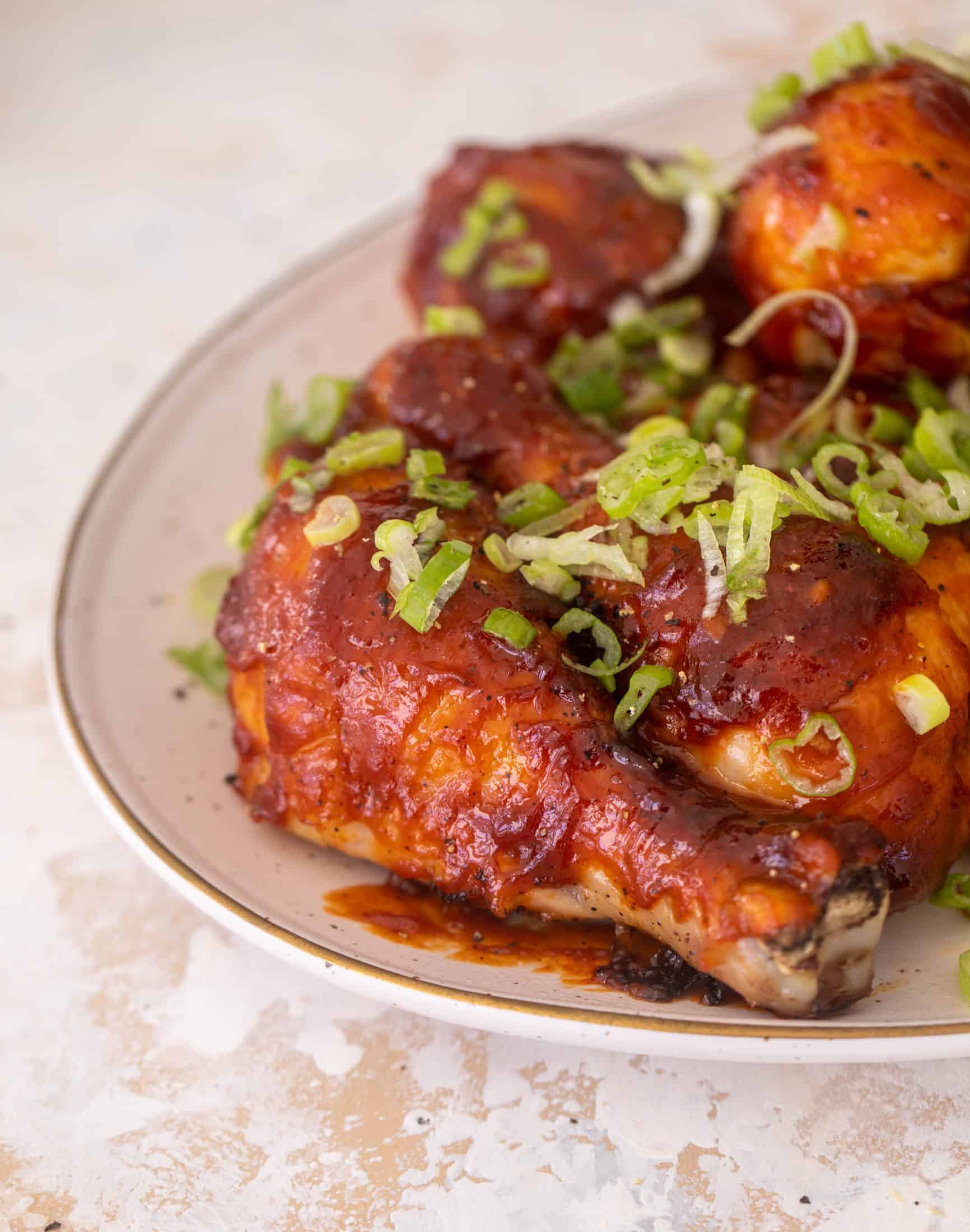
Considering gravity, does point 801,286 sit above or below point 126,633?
above

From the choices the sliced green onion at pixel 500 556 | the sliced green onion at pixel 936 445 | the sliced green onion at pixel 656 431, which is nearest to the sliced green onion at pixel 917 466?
the sliced green onion at pixel 936 445

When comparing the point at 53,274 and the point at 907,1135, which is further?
the point at 53,274

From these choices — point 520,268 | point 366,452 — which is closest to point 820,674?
point 366,452

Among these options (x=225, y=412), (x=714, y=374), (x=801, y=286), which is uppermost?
(x=801, y=286)

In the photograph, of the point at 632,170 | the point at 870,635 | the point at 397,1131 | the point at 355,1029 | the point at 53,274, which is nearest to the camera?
the point at 870,635

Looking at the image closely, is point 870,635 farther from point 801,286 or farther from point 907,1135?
point 801,286

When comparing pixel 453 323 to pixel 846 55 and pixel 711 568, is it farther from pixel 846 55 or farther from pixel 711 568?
pixel 711 568

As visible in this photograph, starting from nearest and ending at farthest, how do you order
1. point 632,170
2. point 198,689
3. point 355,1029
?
1. point 355,1029
2. point 198,689
3. point 632,170

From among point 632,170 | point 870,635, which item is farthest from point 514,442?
point 632,170
